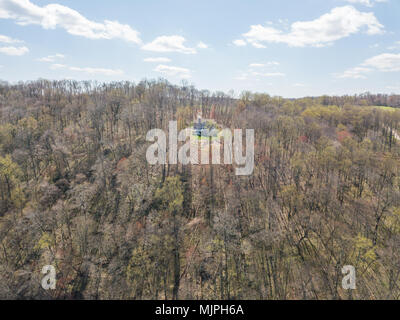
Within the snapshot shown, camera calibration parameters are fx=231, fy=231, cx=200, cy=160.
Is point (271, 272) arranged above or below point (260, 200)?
below

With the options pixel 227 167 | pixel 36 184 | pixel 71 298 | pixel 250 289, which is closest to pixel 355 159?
pixel 227 167

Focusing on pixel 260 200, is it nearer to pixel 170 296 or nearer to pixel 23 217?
pixel 170 296

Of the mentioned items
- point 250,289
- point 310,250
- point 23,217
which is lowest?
point 250,289

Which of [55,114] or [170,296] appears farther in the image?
[55,114]

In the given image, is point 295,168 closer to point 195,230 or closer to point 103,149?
point 195,230
